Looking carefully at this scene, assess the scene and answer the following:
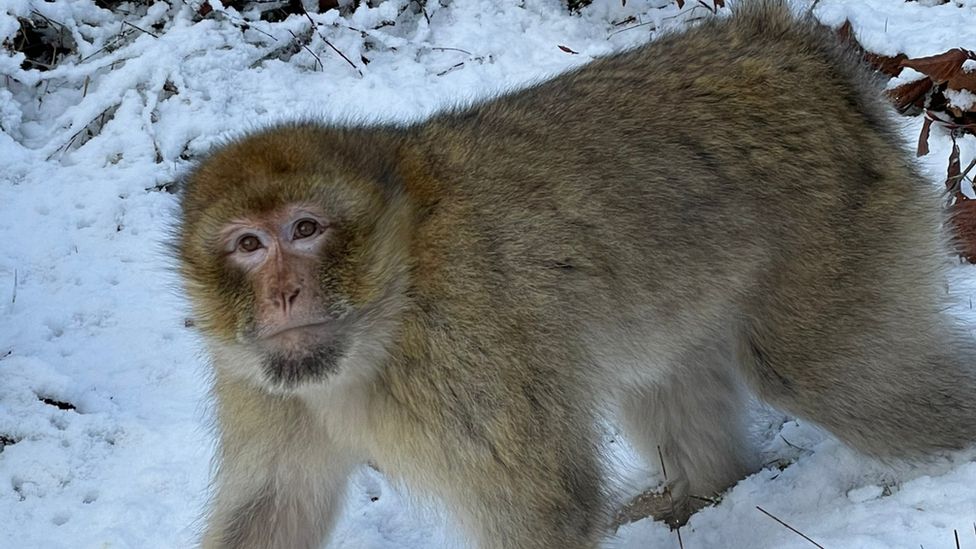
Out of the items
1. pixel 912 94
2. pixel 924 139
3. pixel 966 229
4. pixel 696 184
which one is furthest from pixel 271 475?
pixel 912 94

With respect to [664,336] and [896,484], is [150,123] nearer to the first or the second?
[664,336]

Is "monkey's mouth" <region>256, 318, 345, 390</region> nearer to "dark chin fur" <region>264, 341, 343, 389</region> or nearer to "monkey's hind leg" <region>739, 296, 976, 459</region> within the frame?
"dark chin fur" <region>264, 341, 343, 389</region>

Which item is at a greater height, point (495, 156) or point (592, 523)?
point (495, 156)

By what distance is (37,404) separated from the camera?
183 inches

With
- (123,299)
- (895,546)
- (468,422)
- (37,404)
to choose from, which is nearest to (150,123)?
(123,299)

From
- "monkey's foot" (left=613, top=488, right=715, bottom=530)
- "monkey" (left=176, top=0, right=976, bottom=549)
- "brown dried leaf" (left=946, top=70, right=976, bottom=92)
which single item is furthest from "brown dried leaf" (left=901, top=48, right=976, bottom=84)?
"monkey's foot" (left=613, top=488, right=715, bottom=530)

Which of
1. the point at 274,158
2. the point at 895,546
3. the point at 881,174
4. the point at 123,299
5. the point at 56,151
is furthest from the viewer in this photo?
the point at 56,151

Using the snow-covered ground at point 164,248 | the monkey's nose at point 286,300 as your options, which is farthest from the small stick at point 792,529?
the monkey's nose at point 286,300

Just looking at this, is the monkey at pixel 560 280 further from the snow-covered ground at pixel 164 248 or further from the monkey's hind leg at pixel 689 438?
the snow-covered ground at pixel 164 248

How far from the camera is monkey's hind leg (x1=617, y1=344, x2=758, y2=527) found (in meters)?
4.05

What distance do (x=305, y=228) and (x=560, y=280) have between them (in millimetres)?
705

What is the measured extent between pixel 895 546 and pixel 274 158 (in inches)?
74.7

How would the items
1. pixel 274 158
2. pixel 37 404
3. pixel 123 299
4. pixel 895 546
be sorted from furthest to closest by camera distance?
pixel 123 299 < pixel 37 404 < pixel 895 546 < pixel 274 158

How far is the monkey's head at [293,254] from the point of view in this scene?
279cm
